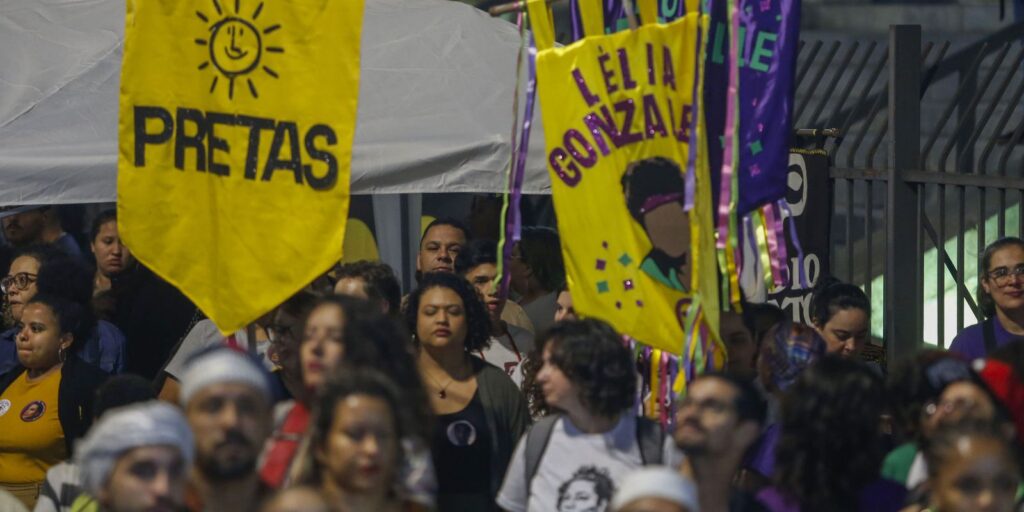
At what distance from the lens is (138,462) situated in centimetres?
465

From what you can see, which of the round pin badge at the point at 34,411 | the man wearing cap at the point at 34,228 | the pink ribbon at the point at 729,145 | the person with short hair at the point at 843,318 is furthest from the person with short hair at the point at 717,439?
the man wearing cap at the point at 34,228

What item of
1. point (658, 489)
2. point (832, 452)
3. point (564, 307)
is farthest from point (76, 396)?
point (658, 489)

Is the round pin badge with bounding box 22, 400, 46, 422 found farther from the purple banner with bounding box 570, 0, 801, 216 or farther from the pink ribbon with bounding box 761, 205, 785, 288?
the pink ribbon with bounding box 761, 205, 785, 288

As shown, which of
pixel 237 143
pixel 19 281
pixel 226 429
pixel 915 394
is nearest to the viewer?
pixel 226 429

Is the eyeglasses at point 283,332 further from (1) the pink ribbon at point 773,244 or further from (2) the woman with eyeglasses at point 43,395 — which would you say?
(1) the pink ribbon at point 773,244

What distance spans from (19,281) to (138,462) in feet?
14.1

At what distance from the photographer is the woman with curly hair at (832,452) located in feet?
17.9

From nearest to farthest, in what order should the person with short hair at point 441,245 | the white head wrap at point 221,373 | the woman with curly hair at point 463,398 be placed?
1. the white head wrap at point 221,373
2. the woman with curly hair at point 463,398
3. the person with short hair at point 441,245

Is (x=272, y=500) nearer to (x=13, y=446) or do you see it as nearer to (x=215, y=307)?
(x=215, y=307)

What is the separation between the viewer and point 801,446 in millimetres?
5492

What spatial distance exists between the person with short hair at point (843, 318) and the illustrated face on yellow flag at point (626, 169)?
1.12m

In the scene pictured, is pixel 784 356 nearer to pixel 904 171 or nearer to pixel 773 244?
pixel 773 244

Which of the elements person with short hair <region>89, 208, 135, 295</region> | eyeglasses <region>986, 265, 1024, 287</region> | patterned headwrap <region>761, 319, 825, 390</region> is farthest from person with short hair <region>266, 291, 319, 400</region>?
eyeglasses <region>986, 265, 1024, 287</region>

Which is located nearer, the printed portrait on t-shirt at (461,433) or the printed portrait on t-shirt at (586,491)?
the printed portrait on t-shirt at (586,491)
